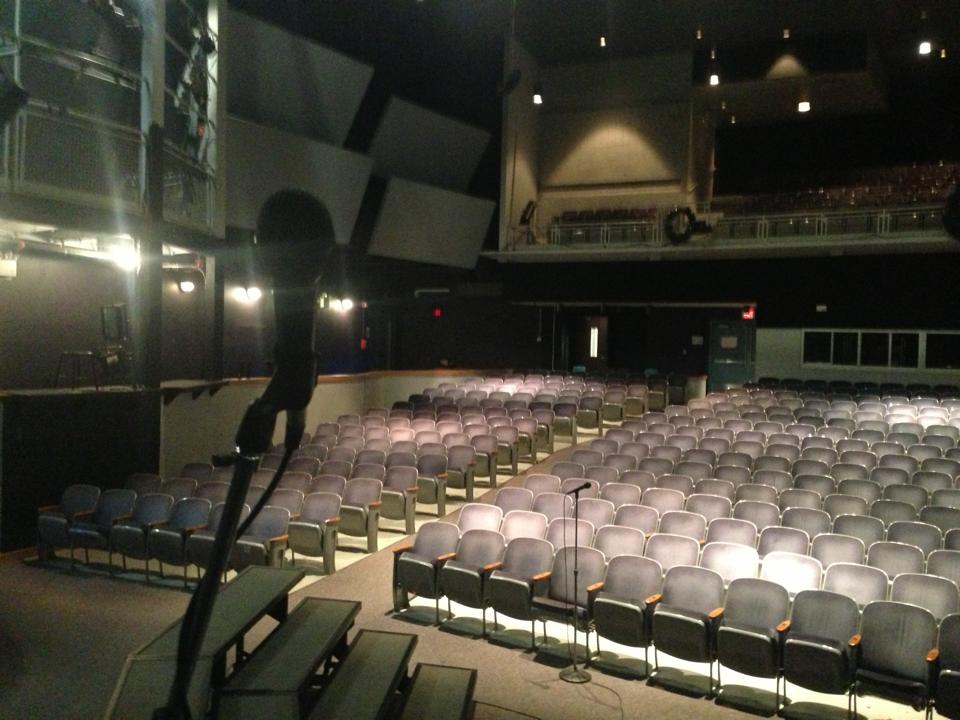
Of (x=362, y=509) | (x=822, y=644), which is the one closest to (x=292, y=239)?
(x=822, y=644)

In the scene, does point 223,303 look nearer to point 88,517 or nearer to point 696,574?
point 88,517

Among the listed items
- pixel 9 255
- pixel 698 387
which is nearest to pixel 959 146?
pixel 698 387

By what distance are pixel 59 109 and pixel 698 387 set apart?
14.4 metres

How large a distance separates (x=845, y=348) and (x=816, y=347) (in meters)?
0.61

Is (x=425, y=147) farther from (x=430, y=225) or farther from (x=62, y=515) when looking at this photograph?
(x=62, y=515)

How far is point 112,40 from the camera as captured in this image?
→ 27.3ft

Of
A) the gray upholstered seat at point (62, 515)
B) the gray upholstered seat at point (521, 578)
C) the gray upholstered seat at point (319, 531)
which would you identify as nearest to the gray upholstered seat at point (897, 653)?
the gray upholstered seat at point (521, 578)

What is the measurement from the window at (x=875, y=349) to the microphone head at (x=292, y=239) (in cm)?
1807

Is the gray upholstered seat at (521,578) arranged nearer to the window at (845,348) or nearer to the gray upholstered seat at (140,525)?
the gray upholstered seat at (140,525)

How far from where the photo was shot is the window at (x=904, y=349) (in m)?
16.4

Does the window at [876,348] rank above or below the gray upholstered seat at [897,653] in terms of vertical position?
above

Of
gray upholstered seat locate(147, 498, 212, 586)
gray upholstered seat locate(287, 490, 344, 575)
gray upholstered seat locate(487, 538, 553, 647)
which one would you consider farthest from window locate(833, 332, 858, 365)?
gray upholstered seat locate(147, 498, 212, 586)

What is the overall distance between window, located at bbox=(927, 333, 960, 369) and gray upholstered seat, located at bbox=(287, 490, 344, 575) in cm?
1429

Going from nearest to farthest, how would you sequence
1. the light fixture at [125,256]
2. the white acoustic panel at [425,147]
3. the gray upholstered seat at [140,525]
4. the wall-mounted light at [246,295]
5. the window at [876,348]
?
the gray upholstered seat at [140,525] → the light fixture at [125,256] → the wall-mounted light at [246,295] → the white acoustic panel at [425,147] → the window at [876,348]
